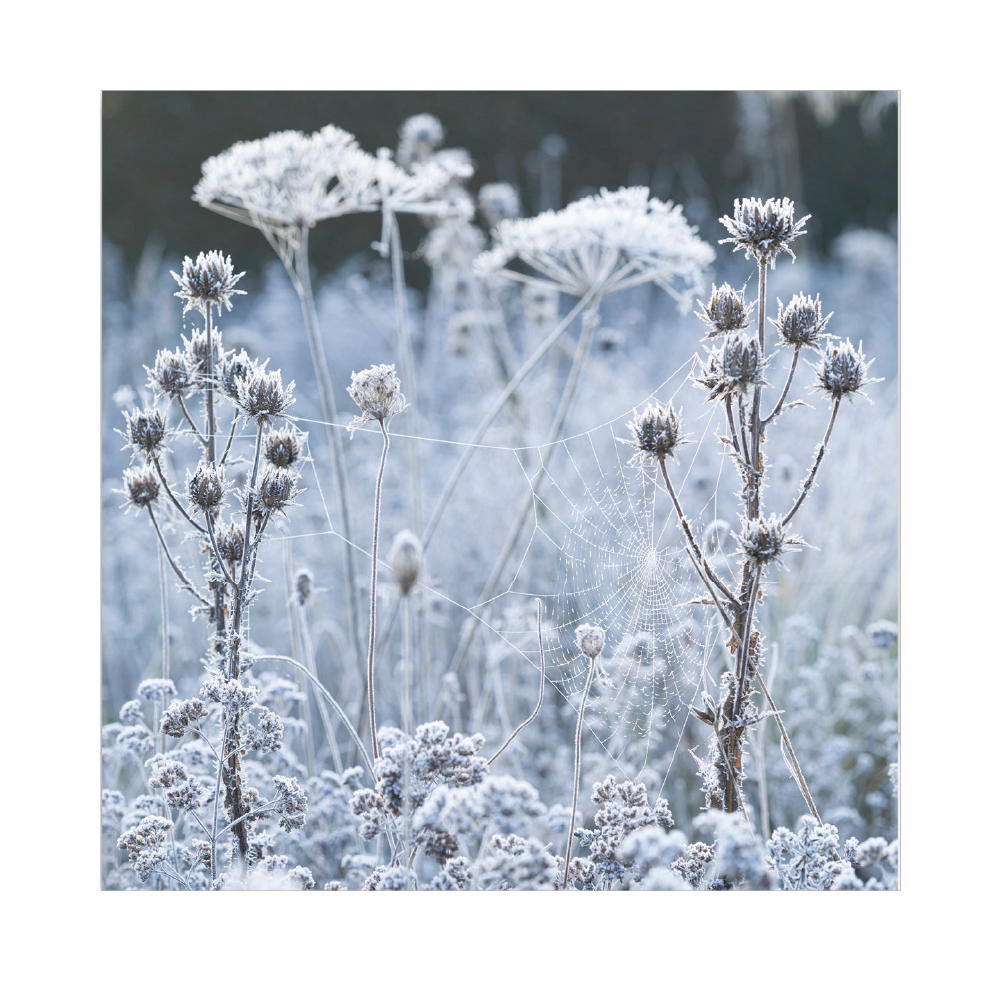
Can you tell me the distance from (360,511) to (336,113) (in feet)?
4.12

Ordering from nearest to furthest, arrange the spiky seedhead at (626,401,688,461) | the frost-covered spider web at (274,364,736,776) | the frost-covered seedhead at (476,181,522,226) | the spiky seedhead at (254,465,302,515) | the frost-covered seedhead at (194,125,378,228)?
the spiky seedhead at (626,401,688,461), the spiky seedhead at (254,465,302,515), the frost-covered seedhead at (194,125,378,228), the frost-covered spider web at (274,364,736,776), the frost-covered seedhead at (476,181,522,226)

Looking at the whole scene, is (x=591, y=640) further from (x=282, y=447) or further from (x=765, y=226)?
(x=765, y=226)

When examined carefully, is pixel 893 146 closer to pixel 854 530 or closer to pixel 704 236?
pixel 854 530

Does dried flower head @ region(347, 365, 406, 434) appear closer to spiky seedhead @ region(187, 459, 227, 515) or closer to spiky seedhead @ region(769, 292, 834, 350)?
spiky seedhead @ region(187, 459, 227, 515)

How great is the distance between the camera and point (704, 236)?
14.4 ft

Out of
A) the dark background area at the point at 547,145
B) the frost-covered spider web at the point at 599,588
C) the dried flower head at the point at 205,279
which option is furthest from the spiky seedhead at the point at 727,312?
the dark background area at the point at 547,145

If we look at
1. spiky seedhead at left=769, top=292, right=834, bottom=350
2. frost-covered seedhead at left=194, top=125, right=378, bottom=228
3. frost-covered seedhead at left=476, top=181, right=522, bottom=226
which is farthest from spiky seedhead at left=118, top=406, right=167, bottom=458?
frost-covered seedhead at left=476, top=181, right=522, bottom=226

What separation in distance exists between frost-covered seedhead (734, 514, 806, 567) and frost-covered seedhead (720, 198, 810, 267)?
1.38 ft

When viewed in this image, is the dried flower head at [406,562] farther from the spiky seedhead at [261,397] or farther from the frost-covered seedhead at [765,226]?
the frost-covered seedhead at [765,226]

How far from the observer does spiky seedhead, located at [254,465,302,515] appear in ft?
4.49

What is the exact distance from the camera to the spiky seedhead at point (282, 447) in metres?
1.41

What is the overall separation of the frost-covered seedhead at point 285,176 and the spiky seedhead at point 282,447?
629 millimetres

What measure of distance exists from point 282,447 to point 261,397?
3.6 inches
